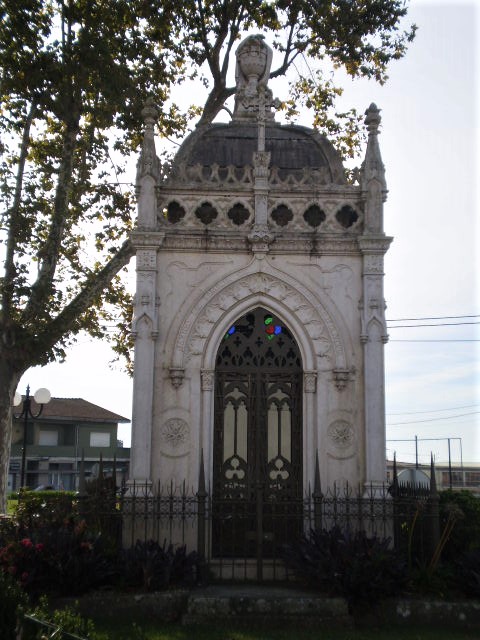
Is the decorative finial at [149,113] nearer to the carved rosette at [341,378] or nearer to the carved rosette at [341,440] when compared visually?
the carved rosette at [341,378]

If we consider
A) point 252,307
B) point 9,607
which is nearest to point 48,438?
point 252,307

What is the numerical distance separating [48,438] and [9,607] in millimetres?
40122

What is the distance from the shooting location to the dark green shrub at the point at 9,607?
5.30m

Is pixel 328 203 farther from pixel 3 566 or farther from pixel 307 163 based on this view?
pixel 3 566

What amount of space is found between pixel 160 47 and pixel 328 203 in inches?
361

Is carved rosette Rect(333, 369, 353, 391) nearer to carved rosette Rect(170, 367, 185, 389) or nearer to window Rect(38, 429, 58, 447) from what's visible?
carved rosette Rect(170, 367, 185, 389)

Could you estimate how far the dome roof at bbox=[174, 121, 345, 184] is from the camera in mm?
11422

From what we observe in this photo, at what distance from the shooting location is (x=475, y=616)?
8.08 meters

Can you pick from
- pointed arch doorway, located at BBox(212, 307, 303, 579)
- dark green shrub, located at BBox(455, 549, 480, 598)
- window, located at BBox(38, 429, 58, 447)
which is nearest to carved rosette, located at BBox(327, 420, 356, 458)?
pointed arch doorway, located at BBox(212, 307, 303, 579)

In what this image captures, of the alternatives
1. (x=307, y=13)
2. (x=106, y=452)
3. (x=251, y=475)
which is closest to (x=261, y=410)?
(x=251, y=475)

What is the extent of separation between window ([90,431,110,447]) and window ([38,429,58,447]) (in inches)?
87.7

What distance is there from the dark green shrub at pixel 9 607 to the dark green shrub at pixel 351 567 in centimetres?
367

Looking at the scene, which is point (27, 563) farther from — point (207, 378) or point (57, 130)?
point (57, 130)

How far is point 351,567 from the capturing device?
8.17 m
